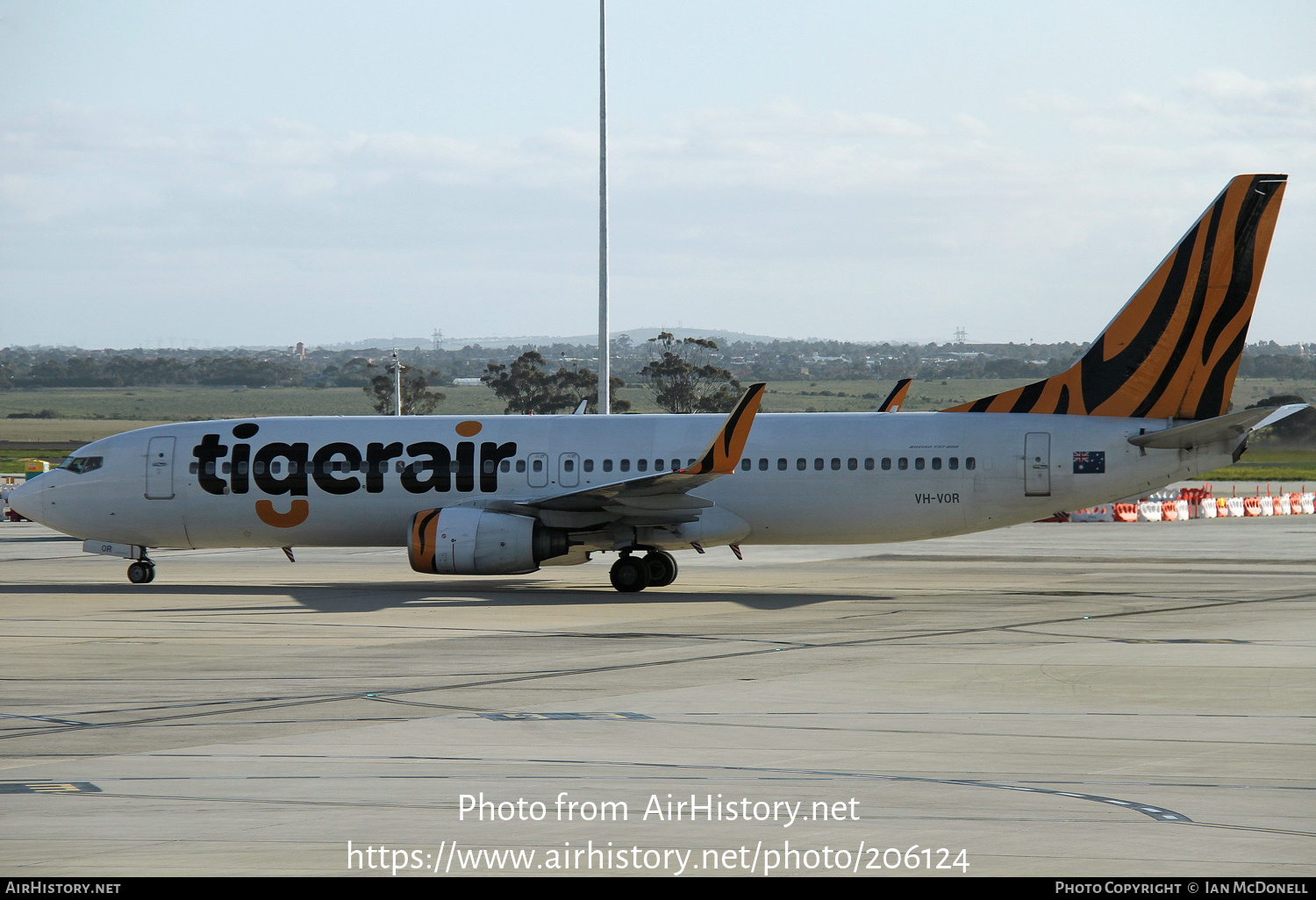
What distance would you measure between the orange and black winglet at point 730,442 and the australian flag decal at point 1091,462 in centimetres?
639

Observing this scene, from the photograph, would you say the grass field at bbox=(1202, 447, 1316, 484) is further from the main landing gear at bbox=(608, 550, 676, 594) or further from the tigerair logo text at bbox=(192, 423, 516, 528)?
the tigerair logo text at bbox=(192, 423, 516, 528)

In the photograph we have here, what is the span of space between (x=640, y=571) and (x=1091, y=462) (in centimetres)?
883

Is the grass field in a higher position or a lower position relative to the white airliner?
lower

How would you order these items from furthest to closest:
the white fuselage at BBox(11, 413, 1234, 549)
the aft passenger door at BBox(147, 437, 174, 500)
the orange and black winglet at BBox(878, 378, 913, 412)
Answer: the orange and black winglet at BBox(878, 378, 913, 412) < the aft passenger door at BBox(147, 437, 174, 500) < the white fuselage at BBox(11, 413, 1234, 549)

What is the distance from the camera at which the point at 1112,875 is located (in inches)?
321

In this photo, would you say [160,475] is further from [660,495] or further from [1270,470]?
[1270,470]

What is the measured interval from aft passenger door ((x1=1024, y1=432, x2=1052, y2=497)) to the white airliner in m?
0.03

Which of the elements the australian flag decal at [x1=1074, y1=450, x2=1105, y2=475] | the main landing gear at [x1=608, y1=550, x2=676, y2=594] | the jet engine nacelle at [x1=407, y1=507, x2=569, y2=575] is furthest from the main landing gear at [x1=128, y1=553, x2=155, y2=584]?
the australian flag decal at [x1=1074, y1=450, x2=1105, y2=475]

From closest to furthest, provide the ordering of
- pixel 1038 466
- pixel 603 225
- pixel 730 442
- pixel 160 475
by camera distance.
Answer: pixel 730 442, pixel 1038 466, pixel 160 475, pixel 603 225

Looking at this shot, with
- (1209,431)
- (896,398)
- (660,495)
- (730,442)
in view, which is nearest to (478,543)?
(660,495)

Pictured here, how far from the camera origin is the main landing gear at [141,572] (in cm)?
2939

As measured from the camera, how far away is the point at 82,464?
2977 centimetres

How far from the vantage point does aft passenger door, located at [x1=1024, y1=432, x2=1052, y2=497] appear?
87.0ft

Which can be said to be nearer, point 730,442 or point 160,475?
point 730,442
